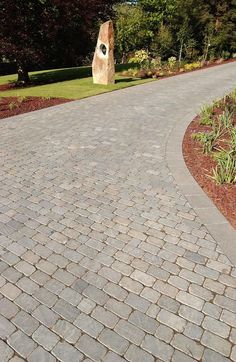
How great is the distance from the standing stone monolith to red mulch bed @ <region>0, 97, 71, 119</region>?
432 centimetres

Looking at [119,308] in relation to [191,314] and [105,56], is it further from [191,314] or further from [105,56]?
[105,56]

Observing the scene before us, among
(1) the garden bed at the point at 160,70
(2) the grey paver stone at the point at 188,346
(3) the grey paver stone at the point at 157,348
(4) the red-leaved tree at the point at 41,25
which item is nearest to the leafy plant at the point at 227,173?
(2) the grey paver stone at the point at 188,346

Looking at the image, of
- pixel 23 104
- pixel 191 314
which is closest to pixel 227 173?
pixel 191 314

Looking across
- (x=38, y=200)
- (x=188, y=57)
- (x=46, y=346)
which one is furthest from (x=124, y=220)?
(x=188, y=57)

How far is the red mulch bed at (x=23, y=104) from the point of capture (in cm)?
1210

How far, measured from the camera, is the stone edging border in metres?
4.60

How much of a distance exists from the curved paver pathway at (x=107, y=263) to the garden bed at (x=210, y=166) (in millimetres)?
355

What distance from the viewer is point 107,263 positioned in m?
4.16

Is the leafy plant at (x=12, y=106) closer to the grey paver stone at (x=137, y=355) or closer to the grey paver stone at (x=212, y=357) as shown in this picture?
the grey paver stone at (x=137, y=355)

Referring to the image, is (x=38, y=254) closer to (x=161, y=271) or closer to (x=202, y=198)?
(x=161, y=271)

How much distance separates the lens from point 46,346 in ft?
10.1

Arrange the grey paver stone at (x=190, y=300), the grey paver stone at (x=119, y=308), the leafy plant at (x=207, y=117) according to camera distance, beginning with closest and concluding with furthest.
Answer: the grey paver stone at (x=119, y=308)
the grey paver stone at (x=190, y=300)
the leafy plant at (x=207, y=117)

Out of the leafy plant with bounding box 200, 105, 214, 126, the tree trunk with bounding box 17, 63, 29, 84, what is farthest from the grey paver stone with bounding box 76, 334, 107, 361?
the tree trunk with bounding box 17, 63, 29, 84

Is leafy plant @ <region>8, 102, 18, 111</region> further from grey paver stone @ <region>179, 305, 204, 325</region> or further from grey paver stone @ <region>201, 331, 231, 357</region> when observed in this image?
grey paver stone @ <region>201, 331, 231, 357</region>
